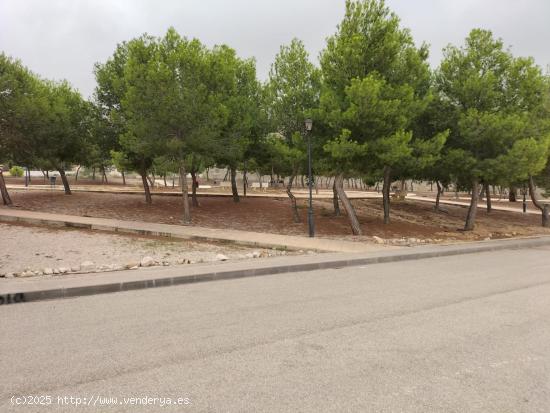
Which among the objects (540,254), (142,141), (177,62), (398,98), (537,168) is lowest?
(540,254)

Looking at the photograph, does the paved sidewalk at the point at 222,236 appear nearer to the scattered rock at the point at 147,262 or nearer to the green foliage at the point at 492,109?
the scattered rock at the point at 147,262

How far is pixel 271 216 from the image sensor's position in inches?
989

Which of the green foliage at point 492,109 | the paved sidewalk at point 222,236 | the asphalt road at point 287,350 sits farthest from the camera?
the green foliage at point 492,109

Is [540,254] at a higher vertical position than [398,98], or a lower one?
lower

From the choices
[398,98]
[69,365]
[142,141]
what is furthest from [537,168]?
[69,365]

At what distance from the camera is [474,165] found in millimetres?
22891

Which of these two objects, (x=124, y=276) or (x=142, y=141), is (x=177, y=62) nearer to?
(x=142, y=141)

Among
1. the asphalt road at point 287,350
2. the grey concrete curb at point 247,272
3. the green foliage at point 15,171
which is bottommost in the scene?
the grey concrete curb at point 247,272

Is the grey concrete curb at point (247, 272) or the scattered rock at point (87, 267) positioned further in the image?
the scattered rock at point (87, 267)

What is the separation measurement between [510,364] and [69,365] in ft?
15.0

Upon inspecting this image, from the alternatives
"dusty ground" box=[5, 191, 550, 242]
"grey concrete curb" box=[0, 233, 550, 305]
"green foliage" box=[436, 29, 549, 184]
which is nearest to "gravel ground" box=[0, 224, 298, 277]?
"grey concrete curb" box=[0, 233, 550, 305]

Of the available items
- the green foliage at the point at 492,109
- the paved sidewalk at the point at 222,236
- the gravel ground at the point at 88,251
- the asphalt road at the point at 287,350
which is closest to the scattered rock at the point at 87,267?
the gravel ground at the point at 88,251

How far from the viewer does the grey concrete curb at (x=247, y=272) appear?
7974 millimetres

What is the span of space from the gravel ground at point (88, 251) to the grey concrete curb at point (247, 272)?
2081 mm
